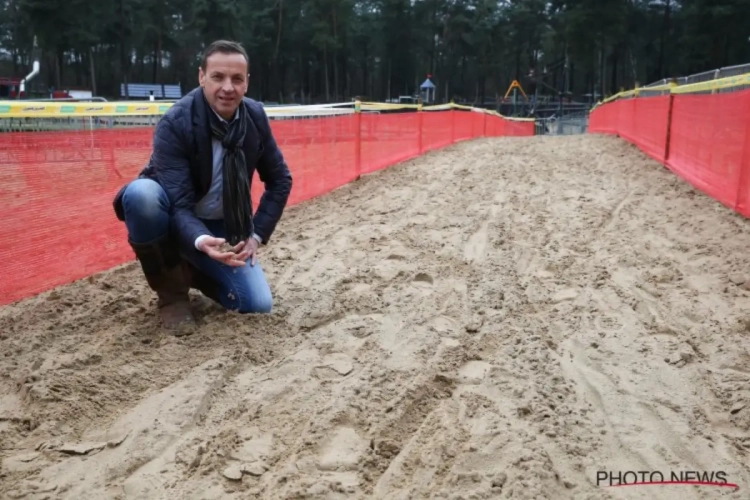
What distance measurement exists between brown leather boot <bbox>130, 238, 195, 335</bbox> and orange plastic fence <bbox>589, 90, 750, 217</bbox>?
439 centimetres

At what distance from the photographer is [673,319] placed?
3148mm

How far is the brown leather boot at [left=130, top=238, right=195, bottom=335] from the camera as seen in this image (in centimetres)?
302

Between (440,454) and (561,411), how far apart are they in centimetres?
54

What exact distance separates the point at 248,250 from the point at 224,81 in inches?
31.8

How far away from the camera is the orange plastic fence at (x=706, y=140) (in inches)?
210

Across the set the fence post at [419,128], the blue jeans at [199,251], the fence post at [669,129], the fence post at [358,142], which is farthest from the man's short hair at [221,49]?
the fence post at [419,128]

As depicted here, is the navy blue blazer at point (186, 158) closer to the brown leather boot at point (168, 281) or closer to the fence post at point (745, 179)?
the brown leather boot at point (168, 281)

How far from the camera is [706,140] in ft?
21.4

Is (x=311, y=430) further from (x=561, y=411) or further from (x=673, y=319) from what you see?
(x=673, y=319)

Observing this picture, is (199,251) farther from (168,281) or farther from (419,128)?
(419,128)

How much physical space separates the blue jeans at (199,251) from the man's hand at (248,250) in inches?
1.7

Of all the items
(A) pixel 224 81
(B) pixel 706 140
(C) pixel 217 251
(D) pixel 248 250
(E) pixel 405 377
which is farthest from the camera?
(B) pixel 706 140

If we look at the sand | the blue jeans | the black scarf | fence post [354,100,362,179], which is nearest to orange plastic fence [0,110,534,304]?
the sand

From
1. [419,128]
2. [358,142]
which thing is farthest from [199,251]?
[419,128]
